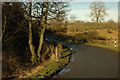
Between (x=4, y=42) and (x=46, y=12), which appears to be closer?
(x=4, y=42)

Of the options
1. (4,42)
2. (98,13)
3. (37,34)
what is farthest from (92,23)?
(4,42)

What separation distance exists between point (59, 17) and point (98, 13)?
3760cm

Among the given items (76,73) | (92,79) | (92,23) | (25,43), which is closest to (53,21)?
(25,43)

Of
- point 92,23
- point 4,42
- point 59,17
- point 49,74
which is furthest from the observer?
point 92,23

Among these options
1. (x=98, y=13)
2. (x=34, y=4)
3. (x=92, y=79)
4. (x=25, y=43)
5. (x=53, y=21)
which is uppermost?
(x=98, y=13)

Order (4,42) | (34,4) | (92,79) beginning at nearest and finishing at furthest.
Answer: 1. (92,79)
2. (4,42)
3. (34,4)

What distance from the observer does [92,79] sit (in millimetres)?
7789

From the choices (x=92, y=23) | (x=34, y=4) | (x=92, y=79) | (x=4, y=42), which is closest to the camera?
(x=92, y=79)

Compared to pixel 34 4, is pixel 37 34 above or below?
below

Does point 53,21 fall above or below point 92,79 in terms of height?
above

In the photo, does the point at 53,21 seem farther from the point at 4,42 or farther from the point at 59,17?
the point at 4,42

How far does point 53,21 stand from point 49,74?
6151 mm

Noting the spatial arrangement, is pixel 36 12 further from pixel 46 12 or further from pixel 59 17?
pixel 59 17

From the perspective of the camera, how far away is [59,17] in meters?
13.5
